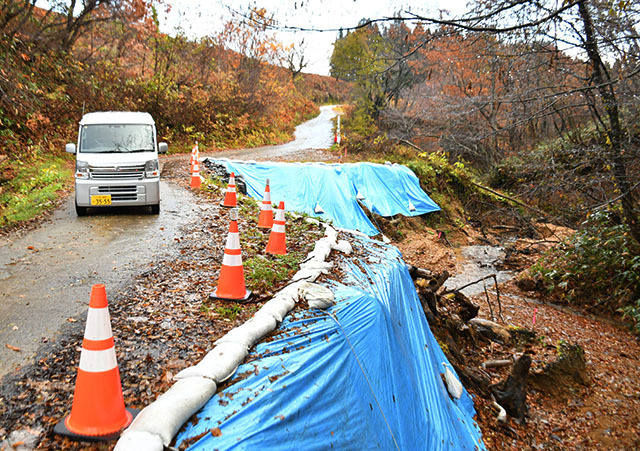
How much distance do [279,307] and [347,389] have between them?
43.2 inches

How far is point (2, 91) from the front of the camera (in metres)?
11.6

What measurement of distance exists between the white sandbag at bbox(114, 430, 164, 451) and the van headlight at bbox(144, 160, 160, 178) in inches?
264

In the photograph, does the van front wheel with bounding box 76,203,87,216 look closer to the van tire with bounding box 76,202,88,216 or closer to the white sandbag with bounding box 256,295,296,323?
the van tire with bounding box 76,202,88,216

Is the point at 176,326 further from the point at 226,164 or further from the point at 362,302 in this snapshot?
the point at 226,164

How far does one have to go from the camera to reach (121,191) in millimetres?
7883

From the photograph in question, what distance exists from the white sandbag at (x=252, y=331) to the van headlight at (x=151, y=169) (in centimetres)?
562

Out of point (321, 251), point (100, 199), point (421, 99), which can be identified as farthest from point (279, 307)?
point (421, 99)

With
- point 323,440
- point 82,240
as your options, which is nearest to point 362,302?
point 323,440

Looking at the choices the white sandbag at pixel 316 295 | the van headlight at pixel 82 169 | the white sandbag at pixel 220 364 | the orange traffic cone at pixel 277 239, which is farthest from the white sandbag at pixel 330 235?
the van headlight at pixel 82 169

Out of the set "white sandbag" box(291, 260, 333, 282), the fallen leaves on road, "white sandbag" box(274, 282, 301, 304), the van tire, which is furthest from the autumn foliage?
"white sandbag" box(274, 282, 301, 304)

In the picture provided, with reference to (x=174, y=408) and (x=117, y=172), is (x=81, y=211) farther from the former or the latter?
(x=174, y=408)

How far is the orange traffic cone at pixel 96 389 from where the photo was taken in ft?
7.43

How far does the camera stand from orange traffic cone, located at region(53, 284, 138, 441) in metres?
2.27

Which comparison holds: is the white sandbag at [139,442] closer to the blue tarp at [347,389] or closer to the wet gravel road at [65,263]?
the blue tarp at [347,389]
